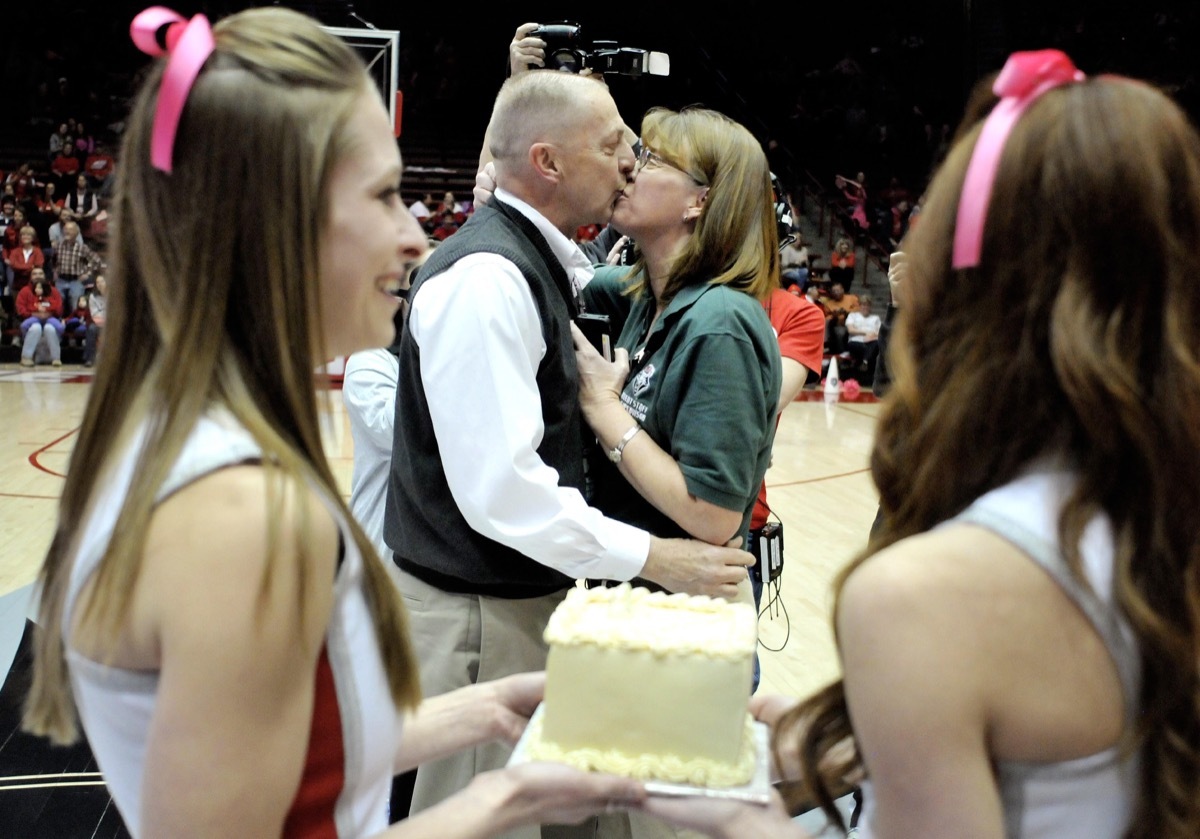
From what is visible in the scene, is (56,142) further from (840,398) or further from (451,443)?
(451,443)

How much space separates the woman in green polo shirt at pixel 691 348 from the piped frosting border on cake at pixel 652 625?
66cm

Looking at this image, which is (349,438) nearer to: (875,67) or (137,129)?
(137,129)

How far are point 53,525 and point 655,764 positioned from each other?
195 cm

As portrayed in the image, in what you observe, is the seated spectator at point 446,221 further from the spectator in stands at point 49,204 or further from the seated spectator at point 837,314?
the seated spectator at point 837,314

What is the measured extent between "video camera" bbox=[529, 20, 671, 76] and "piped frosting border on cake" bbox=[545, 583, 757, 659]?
77.1 inches

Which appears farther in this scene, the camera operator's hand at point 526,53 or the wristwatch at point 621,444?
the camera operator's hand at point 526,53

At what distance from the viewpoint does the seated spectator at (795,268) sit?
14.4 m

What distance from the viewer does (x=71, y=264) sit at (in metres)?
13.5

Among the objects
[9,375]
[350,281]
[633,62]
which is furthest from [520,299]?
[9,375]

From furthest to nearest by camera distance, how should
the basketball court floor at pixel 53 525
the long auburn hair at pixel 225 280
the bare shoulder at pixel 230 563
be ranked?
the basketball court floor at pixel 53 525
the long auburn hair at pixel 225 280
the bare shoulder at pixel 230 563

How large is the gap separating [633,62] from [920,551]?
259 centimetres

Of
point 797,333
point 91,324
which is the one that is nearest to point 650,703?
point 797,333

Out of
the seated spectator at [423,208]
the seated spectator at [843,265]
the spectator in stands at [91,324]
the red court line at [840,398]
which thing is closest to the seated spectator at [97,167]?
the spectator in stands at [91,324]

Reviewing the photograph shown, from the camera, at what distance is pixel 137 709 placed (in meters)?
0.94
